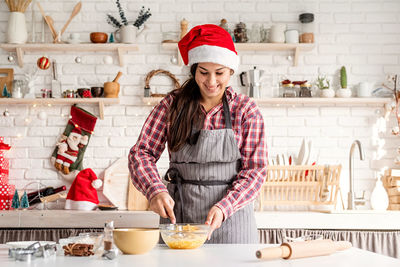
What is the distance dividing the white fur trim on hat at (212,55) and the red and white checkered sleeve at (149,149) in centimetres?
22

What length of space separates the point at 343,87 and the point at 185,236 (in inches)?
107

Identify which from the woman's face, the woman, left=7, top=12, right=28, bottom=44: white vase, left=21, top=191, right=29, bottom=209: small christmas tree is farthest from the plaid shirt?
left=7, top=12, right=28, bottom=44: white vase

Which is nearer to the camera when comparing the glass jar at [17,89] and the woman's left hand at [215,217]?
the woman's left hand at [215,217]

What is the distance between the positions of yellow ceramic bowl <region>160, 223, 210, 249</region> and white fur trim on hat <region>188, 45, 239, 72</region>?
2.53 feet

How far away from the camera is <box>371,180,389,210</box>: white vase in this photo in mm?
3555

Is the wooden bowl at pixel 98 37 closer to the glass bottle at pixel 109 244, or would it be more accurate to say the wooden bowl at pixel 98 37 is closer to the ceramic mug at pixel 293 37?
the ceramic mug at pixel 293 37

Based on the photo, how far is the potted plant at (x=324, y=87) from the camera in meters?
3.81

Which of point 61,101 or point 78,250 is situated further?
point 61,101

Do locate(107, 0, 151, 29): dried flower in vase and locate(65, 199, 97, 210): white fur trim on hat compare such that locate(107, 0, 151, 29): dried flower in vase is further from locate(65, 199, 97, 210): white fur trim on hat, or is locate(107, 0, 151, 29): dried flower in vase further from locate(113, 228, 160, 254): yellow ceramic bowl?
locate(113, 228, 160, 254): yellow ceramic bowl

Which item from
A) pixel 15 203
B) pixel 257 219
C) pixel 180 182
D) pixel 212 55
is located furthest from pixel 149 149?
pixel 15 203

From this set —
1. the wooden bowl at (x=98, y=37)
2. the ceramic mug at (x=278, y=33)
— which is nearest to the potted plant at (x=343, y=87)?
the ceramic mug at (x=278, y=33)

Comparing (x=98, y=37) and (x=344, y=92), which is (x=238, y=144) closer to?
(x=344, y=92)

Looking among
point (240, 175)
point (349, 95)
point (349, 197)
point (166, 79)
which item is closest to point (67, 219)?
point (166, 79)

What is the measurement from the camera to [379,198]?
3559 mm
